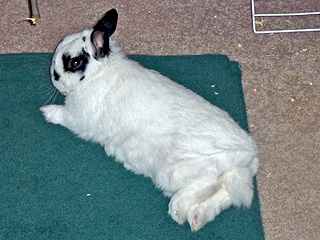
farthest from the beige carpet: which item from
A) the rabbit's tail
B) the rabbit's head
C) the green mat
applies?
the rabbit's head

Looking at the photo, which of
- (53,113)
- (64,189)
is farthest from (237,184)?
(53,113)

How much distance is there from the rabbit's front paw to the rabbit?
15cm

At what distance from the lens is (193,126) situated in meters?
2.36

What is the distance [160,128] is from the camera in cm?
236

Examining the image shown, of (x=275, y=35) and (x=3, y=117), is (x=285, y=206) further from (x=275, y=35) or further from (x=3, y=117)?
(x=3, y=117)

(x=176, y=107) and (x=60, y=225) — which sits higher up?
(x=176, y=107)

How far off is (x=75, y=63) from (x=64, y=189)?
0.77m

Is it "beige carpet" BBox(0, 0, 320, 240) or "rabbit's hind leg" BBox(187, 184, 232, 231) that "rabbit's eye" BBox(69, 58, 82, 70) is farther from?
"rabbit's hind leg" BBox(187, 184, 232, 231)

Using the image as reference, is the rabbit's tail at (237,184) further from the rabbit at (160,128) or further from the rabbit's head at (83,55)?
the rabbit's head at (83,55)

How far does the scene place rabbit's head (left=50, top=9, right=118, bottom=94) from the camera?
247 centimetres

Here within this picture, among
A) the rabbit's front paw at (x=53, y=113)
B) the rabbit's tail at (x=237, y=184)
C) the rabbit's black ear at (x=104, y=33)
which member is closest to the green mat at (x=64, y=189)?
the rabbit's front paw at (x=53, y=113)

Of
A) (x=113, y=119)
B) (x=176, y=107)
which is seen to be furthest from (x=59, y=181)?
(x=176, y=107)

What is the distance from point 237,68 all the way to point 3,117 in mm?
1630

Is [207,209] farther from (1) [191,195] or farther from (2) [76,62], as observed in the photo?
(2) [76,62]
